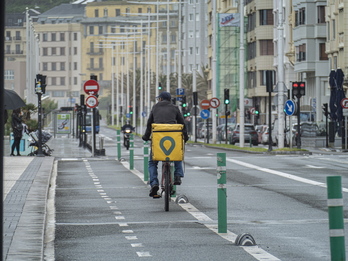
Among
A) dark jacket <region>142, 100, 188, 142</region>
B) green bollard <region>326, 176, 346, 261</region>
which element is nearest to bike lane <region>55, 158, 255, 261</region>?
dark jacket <region>142, 100, 188, 142</region>

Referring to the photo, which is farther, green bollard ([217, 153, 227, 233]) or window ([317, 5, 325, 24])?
window ([317, 5, 325, 24])

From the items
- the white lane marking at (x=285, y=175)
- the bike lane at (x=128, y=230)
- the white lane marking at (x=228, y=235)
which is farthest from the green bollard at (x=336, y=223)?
the white lane marking at (x=285, y=175)

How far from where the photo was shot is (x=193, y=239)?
12.2 metres

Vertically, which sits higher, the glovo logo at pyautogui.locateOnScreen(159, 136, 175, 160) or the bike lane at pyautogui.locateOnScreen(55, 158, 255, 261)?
the glovo logo at pyautogui.locateOnScreen(159, 136, 175, 160)

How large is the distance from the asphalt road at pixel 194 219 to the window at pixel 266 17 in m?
76.1

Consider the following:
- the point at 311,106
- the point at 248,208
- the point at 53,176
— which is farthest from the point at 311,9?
the point at 248,208

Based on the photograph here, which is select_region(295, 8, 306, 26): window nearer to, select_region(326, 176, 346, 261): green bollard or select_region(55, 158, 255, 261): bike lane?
select_region(55, 158, 255, 261): bike lane

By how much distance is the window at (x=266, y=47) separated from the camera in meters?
103

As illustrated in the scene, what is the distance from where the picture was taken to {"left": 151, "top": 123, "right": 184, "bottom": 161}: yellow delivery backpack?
16047 millimetres

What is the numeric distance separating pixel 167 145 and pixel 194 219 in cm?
169

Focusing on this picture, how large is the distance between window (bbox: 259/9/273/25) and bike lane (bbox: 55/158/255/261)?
266 ft

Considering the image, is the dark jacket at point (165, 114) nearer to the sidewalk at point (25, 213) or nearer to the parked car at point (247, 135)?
the sidewalk at point (25, 213)

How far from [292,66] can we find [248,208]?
3128 inches

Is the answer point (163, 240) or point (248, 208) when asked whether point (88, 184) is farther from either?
point (163, 240)
